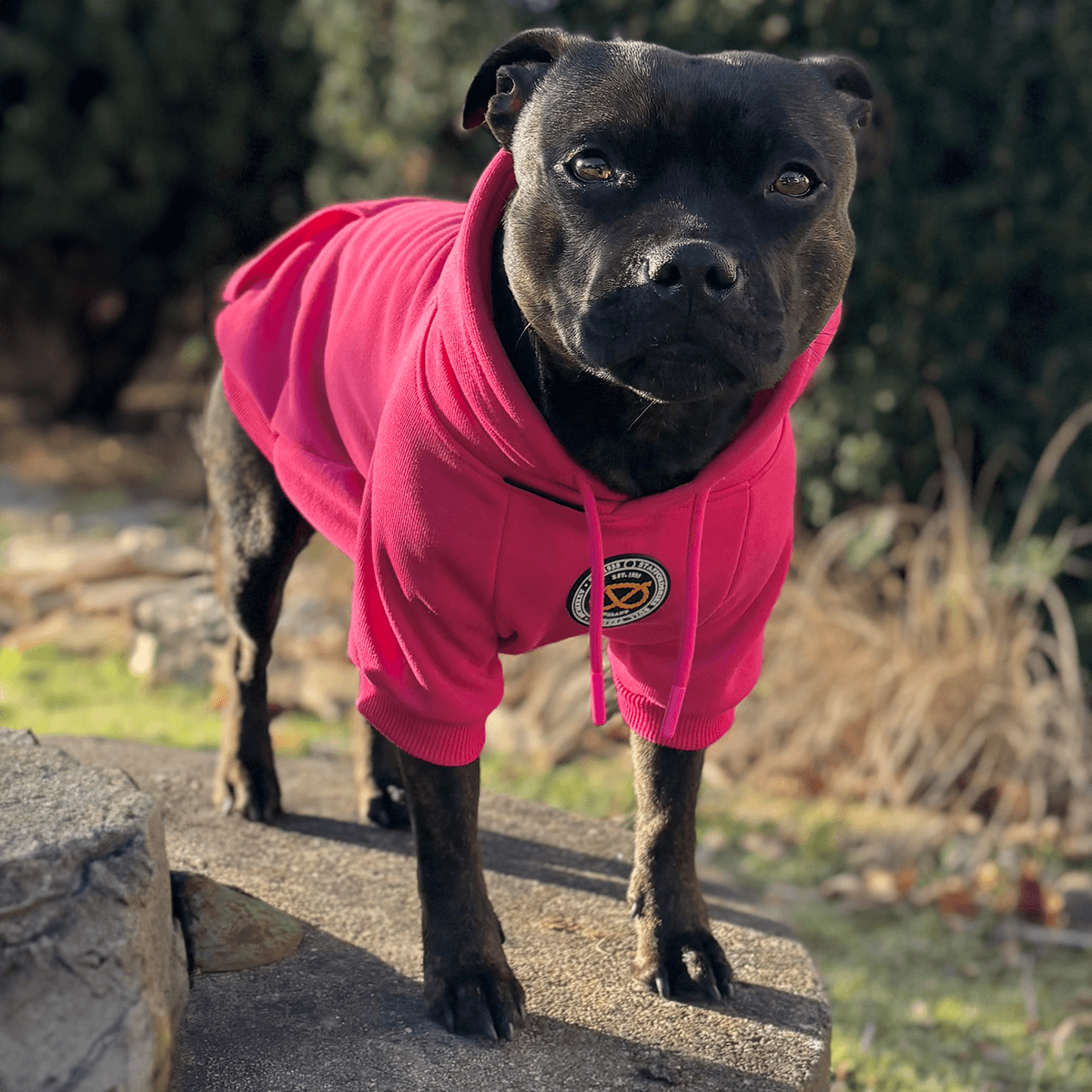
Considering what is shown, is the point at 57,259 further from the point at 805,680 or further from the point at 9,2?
the point at 805,680

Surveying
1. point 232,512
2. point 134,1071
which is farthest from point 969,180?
point 134,1071

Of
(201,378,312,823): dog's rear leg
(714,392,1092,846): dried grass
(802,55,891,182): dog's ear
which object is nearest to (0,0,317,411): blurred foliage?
(714,392,1092,846): dried grass

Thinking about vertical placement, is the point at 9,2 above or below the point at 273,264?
above

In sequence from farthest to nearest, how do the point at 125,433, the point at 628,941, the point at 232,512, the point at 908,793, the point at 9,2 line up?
the point at 125,433, the point at 9,2, the point at 908,793, the point at 232,512, the point at 628,941

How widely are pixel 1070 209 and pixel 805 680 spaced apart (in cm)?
178

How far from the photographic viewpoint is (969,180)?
4719 millimetres

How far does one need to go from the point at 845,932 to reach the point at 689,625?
6.41 feet

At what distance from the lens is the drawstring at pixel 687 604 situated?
2168 millimetres

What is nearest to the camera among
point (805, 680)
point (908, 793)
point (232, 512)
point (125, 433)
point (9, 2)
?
point (232, 512)

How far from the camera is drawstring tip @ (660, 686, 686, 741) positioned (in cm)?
235

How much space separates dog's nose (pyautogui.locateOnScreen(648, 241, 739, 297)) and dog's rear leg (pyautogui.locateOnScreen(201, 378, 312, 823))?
129cm

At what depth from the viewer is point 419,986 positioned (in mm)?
2451

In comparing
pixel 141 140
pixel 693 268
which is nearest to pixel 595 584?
pixel 693 268

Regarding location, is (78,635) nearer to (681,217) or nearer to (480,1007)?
(480,1007)
